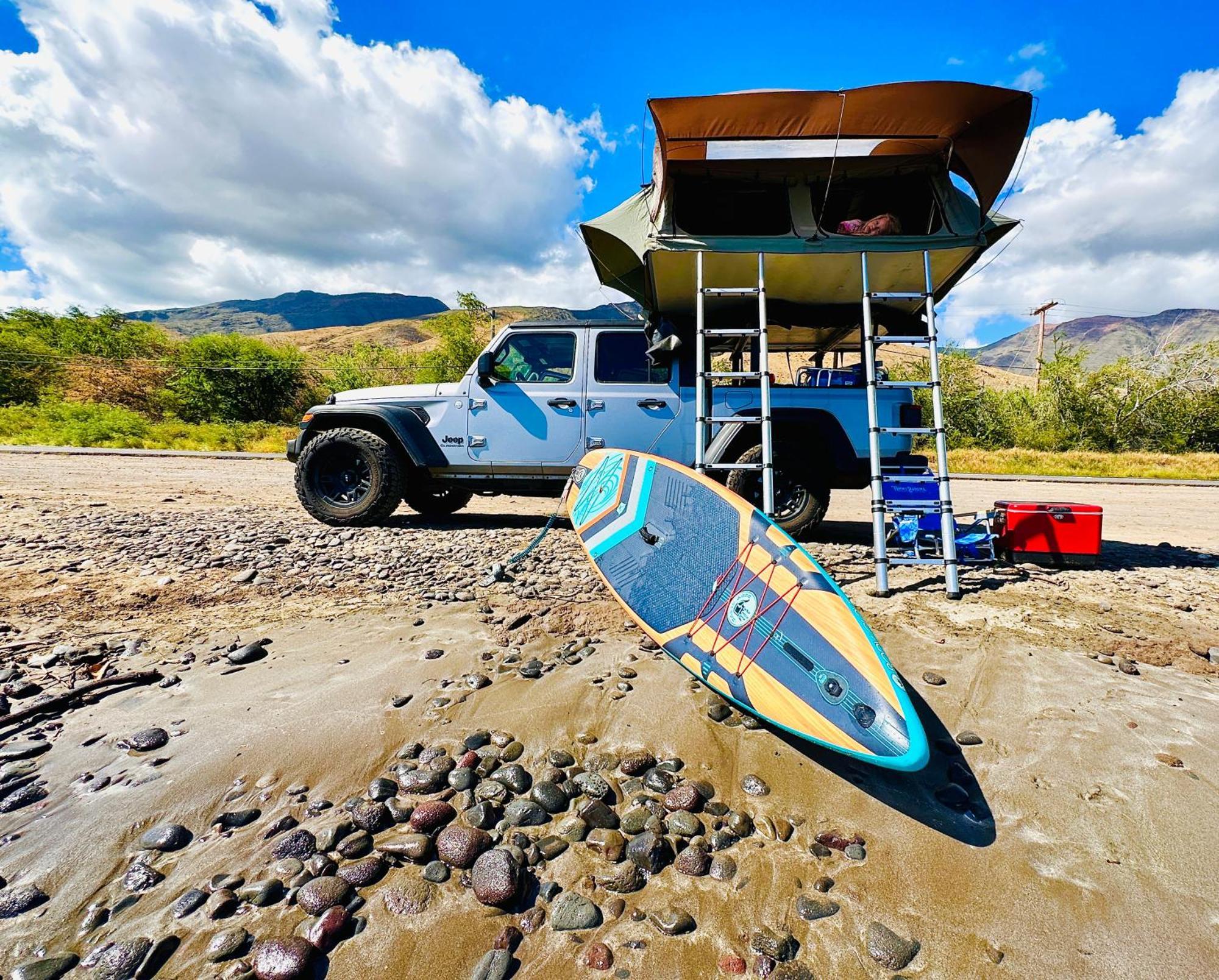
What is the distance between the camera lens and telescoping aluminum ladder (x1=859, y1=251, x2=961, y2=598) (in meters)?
4.18

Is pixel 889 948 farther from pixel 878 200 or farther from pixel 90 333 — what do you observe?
pixel 90 333

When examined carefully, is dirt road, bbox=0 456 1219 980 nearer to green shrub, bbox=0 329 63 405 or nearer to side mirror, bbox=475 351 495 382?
side mirror, bbox=475 351 495 382

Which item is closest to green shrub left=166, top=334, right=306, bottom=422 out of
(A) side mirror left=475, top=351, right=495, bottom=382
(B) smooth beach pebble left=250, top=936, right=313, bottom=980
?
(A) side mirror left=475, top=351, right=495, bottom=382

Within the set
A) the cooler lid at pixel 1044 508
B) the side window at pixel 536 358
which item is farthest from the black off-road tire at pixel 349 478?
the cooler lid at pixel 1044 508

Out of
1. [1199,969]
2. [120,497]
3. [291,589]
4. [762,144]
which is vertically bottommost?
[1199,969]

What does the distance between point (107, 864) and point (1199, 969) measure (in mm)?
2987

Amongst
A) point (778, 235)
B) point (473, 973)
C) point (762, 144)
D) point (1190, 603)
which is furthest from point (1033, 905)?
point (762, 144)

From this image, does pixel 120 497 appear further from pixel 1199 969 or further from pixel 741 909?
pixel 1199 969

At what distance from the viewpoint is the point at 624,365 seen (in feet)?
19.4

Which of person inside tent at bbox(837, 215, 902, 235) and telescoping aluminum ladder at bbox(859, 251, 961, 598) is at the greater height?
person inside tent at bbox(837, 215, 902, 235)

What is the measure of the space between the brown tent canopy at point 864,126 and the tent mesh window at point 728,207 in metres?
0.38

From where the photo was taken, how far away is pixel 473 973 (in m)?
1.37

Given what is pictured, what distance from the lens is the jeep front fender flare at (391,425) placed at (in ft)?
19.1

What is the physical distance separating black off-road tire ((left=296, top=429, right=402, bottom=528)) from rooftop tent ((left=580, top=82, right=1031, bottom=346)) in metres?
3.27
